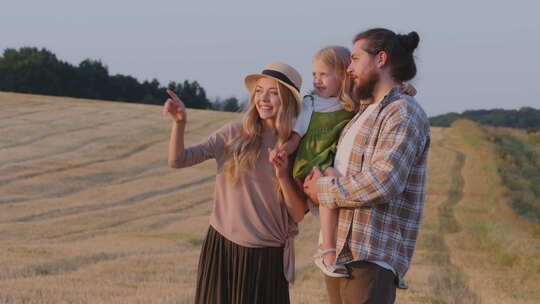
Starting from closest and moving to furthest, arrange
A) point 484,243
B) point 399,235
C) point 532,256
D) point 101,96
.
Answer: point 399,235 → point 532,256 → point 484,243 → point 101,96

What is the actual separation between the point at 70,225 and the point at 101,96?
44.1 metres

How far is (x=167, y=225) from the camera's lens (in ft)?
46.5

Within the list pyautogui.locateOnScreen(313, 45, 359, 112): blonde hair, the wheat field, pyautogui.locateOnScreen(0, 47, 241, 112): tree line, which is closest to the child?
pyautogui.locateOnScreen(313, 45, 359, 112): blonde hair

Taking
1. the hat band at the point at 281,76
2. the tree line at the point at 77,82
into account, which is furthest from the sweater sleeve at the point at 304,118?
the tree line at the point at 77,82

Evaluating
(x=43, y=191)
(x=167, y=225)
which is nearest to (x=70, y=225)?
(x=167, y=225)

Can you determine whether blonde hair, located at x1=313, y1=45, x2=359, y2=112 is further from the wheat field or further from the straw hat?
the wheat field

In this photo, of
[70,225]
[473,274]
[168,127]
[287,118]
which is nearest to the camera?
[287,118]

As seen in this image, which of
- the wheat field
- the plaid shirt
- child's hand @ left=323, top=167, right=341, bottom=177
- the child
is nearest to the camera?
the plaid shirt

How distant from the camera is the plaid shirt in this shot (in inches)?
121

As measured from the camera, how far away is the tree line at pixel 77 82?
53.4 m

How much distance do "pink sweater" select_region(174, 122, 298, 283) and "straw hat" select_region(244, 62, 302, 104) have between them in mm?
288

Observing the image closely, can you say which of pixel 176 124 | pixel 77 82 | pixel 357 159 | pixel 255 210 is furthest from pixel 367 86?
pixel 77 82

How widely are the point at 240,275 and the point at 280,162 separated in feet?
2.28

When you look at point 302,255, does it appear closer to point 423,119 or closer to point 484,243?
point 484,243
